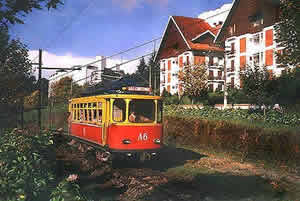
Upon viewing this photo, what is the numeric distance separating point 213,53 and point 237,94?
66.5 feet

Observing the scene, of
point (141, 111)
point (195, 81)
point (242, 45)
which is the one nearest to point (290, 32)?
point (141, 111)

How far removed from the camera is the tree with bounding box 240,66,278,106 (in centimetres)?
2388

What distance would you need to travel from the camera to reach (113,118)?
12297 millimetres

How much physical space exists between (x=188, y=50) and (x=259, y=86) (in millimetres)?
29988

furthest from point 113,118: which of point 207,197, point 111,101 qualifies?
point 207,197

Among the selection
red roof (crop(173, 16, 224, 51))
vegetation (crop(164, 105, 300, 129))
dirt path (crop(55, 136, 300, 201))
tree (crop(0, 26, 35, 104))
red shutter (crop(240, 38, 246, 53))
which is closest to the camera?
tree (crop(0, 26, 35, 104))

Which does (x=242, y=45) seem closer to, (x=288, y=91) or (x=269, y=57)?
(x=269, y=57)

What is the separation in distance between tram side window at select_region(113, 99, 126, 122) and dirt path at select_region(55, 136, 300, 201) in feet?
6.27

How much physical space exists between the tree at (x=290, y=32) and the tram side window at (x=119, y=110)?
23.7 ft

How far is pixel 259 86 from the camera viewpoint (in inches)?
941

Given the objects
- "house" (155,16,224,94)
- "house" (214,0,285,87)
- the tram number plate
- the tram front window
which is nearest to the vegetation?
the tram front window

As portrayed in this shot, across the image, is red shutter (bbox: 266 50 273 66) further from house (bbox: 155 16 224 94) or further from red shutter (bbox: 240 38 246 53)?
house (bbox: 155 16 224 94)

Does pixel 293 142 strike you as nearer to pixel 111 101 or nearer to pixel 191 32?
pixel 111 101

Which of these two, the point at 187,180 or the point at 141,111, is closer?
the point at 187,180
